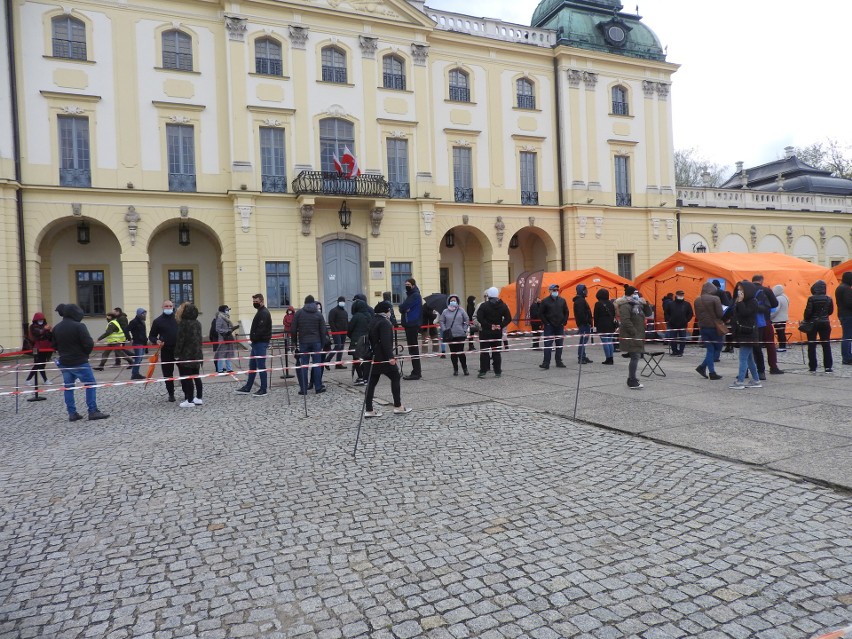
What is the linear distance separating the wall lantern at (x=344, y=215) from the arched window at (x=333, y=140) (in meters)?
1.56

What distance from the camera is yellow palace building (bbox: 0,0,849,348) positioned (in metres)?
21.4

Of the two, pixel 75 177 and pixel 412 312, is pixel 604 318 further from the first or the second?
pixel 75 177

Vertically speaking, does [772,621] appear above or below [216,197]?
below

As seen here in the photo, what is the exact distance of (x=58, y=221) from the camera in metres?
22.0

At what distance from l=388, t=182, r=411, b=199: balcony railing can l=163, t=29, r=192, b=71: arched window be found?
905 centimetres

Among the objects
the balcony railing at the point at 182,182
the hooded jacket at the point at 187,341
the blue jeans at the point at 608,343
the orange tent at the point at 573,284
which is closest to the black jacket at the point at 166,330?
the hooded jacket at the point at 187,341

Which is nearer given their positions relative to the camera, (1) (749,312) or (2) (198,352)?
(1) (749,312)

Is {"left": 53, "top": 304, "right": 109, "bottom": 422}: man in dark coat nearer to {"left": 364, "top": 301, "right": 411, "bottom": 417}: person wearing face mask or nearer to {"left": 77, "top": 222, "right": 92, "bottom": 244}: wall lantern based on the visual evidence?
{"left": 364, "top": 301, "right": 411, "bottom": 417}: person wearing face mask

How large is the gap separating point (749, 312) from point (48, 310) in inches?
948

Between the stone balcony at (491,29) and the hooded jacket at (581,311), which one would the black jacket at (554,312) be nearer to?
the hooded jacket at (581,311)

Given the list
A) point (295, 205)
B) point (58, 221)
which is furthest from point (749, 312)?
point (58, 221)

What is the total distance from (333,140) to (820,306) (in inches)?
742

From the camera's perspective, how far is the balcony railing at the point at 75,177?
843 inches

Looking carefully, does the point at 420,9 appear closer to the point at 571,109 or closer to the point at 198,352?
the point at 571,109
